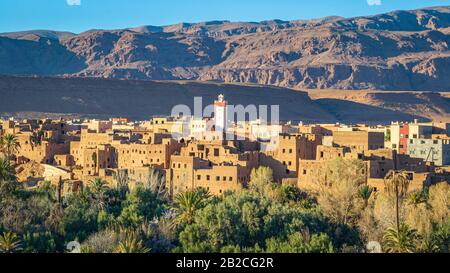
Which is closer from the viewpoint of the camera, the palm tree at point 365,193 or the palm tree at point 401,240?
the palm tree at point 401,240

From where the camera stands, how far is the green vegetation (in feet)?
75.9

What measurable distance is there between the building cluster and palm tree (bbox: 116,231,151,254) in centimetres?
938

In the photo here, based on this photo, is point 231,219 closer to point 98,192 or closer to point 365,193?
point 365,193

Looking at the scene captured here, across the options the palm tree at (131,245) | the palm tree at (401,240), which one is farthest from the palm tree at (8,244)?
the palm tree at (401,240)

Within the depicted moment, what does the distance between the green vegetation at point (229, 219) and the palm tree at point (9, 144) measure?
26.1 feet

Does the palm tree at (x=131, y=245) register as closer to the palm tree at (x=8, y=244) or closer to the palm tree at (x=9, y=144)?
the palm tree at (x=8, y=244)

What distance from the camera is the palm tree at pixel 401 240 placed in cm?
2198

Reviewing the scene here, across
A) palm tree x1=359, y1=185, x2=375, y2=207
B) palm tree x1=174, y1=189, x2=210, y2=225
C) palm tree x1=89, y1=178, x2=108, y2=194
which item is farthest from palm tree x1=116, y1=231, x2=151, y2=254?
palm tree x1=359, y1=185, x2=375, y2=207

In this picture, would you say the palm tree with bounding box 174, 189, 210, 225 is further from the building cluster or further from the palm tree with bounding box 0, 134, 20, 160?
the palm tree with bounding box 0, 134, 20, 160

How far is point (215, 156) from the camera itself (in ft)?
125

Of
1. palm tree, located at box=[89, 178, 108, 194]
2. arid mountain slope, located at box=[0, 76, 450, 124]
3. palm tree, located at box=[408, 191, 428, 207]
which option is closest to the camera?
palm tree, located at box=[408, 191, 428, 207]
